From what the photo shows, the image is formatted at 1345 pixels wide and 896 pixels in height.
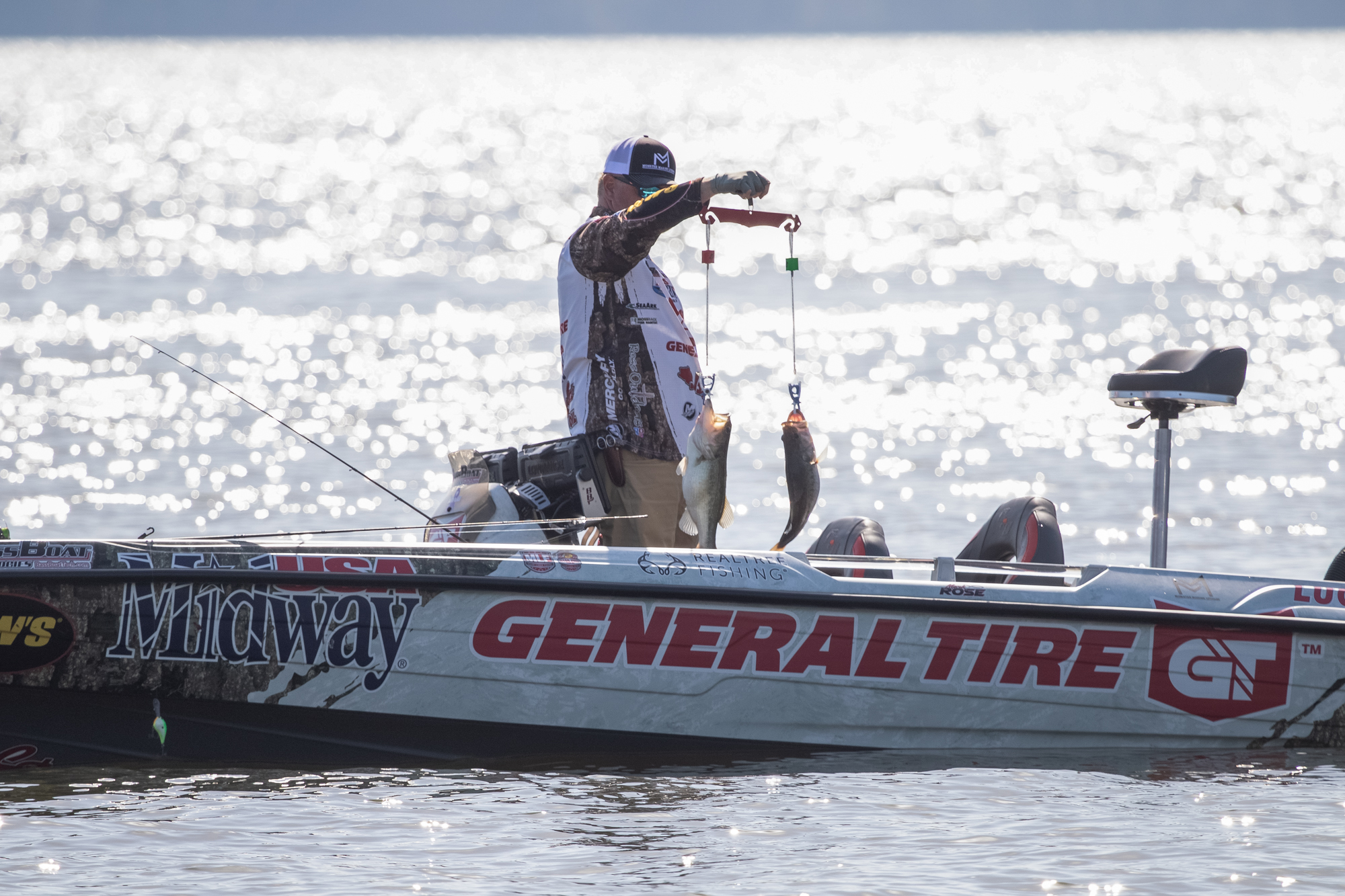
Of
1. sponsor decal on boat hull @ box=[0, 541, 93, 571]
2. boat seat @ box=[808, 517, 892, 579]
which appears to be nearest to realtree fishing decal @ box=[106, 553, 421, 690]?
sponsor decal on boat hull @ box=[0, 541, 93, 571]

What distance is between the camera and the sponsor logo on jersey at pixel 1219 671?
19.8 ft

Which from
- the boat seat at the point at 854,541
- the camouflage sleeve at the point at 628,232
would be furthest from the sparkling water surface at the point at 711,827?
the camouflage sleeve at the point at 628,232

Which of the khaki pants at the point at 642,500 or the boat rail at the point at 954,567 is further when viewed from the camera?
the khaki pants at the point at 642,500

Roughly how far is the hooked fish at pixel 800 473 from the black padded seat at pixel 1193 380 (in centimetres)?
124

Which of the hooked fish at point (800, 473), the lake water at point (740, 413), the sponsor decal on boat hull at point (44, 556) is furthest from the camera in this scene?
the hooked fish at point (800, 473)

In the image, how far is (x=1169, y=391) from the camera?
21.3ft

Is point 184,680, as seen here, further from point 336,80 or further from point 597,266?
point 336,80

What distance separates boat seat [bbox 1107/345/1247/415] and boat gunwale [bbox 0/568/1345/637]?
2.93 ft

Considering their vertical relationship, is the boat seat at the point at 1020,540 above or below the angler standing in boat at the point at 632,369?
below

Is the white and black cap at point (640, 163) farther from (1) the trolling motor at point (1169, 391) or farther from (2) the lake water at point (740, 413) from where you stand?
(2) the lake water at point (740, 413)

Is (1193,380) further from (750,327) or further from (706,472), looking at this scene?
(750,327)

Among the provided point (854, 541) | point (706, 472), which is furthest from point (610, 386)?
point (854, 541)

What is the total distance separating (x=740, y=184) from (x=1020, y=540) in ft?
5.75

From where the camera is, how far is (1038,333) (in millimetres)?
23438
